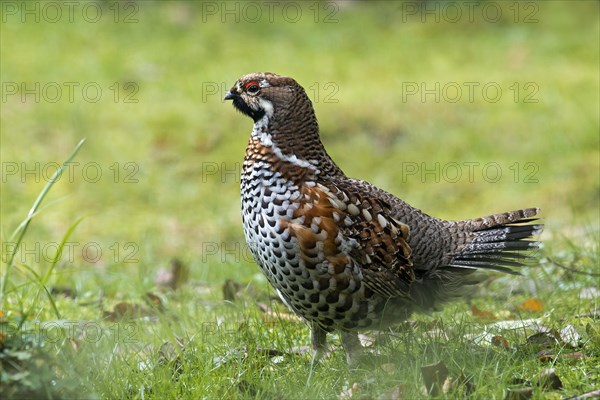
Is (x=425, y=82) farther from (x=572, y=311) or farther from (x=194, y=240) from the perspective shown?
(x=572, y=311)

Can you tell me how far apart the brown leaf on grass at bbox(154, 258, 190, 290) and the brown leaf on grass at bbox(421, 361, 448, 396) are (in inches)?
109

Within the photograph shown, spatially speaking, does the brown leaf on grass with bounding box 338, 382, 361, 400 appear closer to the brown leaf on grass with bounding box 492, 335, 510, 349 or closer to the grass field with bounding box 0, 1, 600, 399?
the grass field with bounding box 0, 1, 600, 399

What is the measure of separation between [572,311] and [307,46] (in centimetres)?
727

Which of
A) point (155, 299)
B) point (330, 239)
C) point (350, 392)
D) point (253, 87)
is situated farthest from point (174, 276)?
point (350, 392)

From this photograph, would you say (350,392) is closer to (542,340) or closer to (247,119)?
(542,340)

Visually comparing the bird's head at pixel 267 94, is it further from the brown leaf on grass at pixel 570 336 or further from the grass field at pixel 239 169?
the brown leaf on grass at pixel 570 336

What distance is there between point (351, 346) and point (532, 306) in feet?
4.33

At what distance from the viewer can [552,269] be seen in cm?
573

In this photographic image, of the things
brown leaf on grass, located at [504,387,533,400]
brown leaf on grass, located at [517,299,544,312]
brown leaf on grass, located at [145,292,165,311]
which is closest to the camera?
brown leaf on grass, located at [504,387,533,400]

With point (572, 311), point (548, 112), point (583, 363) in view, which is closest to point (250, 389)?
point (583, 363)

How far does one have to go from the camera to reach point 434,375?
3525mm

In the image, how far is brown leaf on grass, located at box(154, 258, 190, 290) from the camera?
603 cm

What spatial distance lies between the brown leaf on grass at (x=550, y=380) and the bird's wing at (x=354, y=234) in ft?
3.06

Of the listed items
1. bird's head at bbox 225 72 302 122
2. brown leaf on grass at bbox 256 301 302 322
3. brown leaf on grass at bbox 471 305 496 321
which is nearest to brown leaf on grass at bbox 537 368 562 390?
brown leaf on grass at bbox 471 305 496 321
